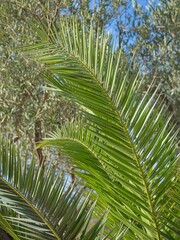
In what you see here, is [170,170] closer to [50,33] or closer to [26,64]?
[50,33]

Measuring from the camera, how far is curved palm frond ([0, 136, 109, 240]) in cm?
209

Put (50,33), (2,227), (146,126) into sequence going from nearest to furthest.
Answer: (2,227)
(146,126)
(50,33)

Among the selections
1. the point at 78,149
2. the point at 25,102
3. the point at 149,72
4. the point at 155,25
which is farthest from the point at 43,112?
the point at 78,149

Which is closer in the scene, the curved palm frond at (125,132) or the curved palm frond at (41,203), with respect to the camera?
the curved palm frond at (41,203)

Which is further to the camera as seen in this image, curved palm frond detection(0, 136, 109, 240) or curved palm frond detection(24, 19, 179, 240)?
curved palm frond detection(24, 19, 179, 240)

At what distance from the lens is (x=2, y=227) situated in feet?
7.00

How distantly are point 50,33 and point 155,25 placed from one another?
14.4 feet

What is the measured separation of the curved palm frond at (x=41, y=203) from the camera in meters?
2.09

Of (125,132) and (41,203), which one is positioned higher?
(125,132)

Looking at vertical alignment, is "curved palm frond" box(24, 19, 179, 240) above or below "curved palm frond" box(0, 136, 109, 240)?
above

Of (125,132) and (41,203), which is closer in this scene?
(41,203)

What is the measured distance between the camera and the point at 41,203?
2.15m

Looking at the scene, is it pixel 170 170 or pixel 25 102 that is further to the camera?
pixel 25 102

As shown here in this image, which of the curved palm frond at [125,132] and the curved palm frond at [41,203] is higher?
the curved palm frond at [125,132]
